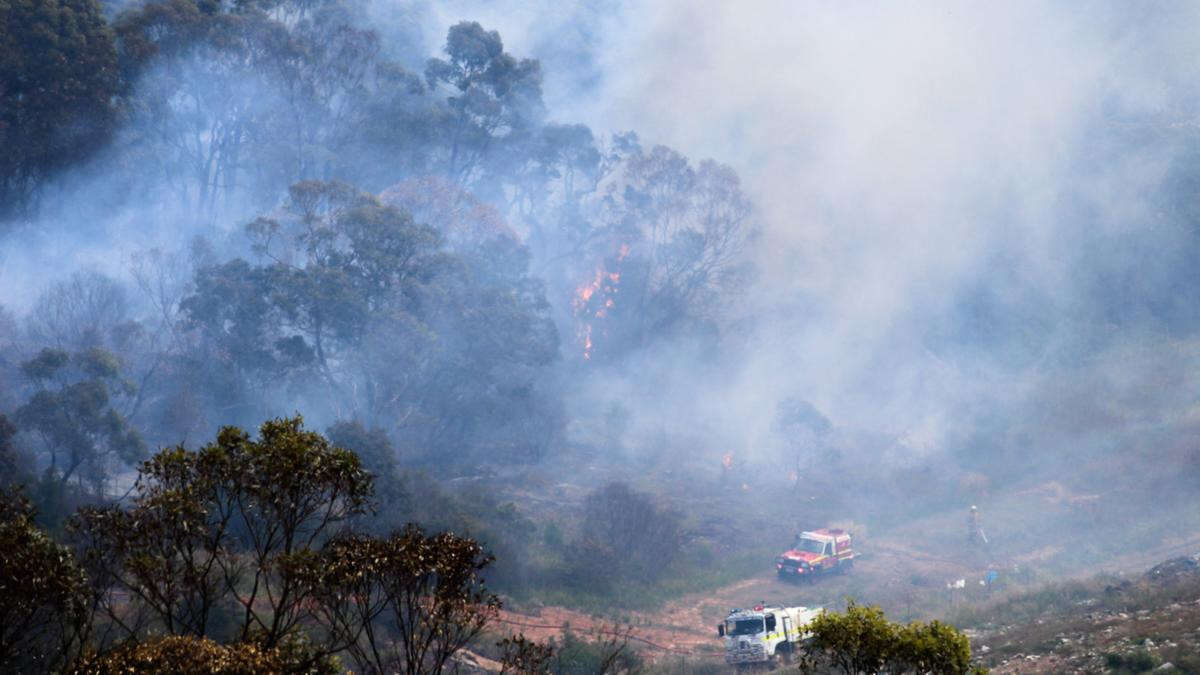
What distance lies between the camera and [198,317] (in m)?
43.7

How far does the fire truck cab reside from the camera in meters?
33.9

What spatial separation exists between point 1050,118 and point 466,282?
59.9 metres

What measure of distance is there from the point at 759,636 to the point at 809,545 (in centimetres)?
1246

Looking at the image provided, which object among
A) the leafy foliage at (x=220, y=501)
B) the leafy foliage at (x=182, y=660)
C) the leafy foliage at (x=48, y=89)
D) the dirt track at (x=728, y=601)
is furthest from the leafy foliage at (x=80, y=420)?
the leafy foliage at (x=182, y=660)

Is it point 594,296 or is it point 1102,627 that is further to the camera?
point 594,296

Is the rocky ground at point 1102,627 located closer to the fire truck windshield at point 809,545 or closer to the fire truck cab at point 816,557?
the fire truck cab at point 816,557

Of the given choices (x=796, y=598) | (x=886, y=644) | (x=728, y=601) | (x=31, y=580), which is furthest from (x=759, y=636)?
(x=31, y=580)

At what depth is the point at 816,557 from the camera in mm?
34281

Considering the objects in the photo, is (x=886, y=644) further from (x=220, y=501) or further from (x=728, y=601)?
(x=728, y=601)

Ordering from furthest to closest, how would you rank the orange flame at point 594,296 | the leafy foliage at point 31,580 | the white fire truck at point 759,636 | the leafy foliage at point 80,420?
the orange flame at point 594,296
the leafy foliage at point 80,420
the white fire truck at point 759,636
the leafy foliage at point 31,580

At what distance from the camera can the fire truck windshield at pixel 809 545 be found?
34.9 metres

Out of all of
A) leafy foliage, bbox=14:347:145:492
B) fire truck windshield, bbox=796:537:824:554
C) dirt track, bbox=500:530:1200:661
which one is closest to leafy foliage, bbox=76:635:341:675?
dirt track, bbox=500:530:1200:661

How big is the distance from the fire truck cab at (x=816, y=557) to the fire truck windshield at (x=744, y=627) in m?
10.7

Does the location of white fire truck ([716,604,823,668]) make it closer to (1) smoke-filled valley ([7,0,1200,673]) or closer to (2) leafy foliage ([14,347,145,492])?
(1) smoke-filled valley ([7,0,1200,673])
